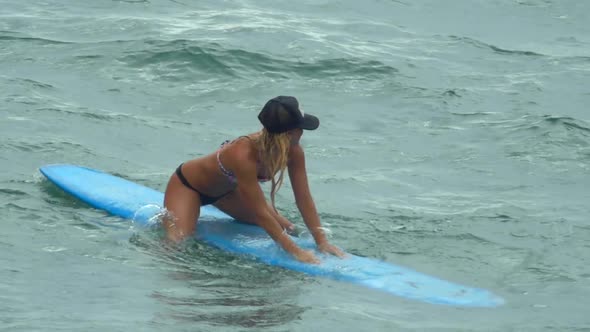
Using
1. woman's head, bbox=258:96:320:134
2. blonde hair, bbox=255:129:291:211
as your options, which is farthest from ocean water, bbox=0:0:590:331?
woman's head, bbox=258:96:320:134

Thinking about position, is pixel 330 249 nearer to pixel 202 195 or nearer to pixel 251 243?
pixel 251 243

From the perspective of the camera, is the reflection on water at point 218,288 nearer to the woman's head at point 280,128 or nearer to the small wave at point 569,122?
the woman's head at point 280,128

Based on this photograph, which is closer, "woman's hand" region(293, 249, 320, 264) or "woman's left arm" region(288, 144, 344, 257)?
"woman's left arm" region(288, 144, 344, 257)

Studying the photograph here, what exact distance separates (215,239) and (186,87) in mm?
5797

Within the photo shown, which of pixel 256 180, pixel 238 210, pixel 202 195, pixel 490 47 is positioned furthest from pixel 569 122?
pixel 256 180

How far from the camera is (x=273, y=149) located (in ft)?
22.1

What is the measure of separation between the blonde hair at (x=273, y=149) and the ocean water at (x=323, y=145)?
798 millimetres

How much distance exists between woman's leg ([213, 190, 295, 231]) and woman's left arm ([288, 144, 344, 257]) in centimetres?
46

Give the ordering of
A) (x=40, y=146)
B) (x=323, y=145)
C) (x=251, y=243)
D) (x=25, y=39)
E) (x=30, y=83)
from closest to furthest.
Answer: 1. (x=251, y=243)
2. (x=40, y=146)
3. (x=323, y=145)
4. (x=30, y=83)
5. (x=25, y=39)

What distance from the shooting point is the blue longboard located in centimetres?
677

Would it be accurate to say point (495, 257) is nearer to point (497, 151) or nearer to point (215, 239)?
point (215, 239)

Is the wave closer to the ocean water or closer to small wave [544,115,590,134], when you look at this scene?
the ocean water

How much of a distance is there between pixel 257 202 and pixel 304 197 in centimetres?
39

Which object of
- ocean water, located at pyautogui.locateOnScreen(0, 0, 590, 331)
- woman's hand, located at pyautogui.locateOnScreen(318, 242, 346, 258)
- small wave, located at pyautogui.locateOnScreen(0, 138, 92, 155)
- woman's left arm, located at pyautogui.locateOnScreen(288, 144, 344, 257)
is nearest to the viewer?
ocean water, located at pyautogui.locateOnScreen(0, 0, 590, 331)
